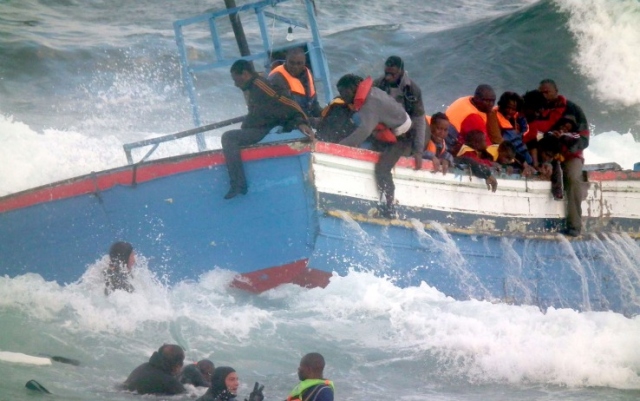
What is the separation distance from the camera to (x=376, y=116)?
7.83 metres

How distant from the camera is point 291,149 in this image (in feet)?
24.7

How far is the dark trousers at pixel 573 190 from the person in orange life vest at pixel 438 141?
138 centimetres

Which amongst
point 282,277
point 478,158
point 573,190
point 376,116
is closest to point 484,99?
point 478,158

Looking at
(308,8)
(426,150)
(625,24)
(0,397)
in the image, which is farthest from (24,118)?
(625,24)

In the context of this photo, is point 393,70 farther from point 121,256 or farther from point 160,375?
point 160,375

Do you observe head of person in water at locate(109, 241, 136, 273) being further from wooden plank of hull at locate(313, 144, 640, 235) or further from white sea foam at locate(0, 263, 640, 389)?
wooden plank of hull at locate(313, 144, 640, 235)

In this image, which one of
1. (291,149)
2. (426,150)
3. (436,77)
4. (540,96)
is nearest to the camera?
(291,149)

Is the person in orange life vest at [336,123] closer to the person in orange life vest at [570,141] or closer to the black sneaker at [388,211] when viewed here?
the black sneaker at [388,211]

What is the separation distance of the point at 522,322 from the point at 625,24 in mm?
18117

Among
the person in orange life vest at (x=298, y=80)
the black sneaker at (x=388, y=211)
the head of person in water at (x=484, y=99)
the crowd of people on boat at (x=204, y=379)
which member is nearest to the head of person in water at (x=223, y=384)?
the crowd of people on boat at (x=204, y=379)

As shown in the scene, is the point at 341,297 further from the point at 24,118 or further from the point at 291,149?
the point at 24,118

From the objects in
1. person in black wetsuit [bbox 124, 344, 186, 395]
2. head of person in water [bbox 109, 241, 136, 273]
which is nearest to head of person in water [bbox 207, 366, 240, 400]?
person in black wetsuit [bbox 124, 344, 186, 395]

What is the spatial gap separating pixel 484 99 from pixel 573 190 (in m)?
1.46

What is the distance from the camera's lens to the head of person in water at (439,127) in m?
8.77
